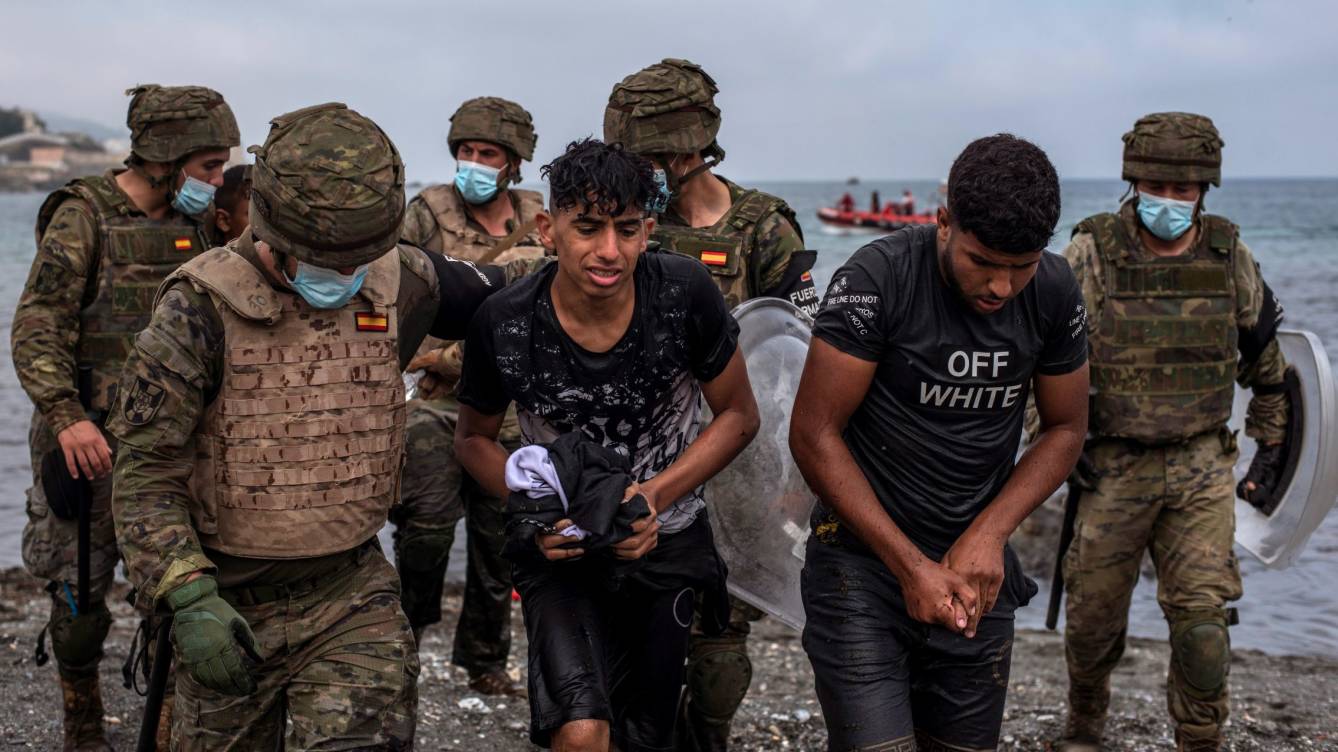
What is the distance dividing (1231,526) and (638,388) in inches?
115

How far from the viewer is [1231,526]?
5.47 m

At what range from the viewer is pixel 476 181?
20.7ft

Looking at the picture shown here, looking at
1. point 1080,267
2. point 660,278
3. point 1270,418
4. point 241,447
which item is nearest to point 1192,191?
point 1080,267

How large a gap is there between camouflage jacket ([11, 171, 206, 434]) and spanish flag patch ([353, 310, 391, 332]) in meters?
2.13

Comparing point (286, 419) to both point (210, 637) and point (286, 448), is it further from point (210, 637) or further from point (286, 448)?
point (210, 637)

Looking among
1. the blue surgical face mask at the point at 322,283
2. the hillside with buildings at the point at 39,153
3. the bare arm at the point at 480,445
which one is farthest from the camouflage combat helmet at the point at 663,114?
the hillside with buildings at the point at 39,153

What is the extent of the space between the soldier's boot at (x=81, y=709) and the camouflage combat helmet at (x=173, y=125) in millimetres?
1983

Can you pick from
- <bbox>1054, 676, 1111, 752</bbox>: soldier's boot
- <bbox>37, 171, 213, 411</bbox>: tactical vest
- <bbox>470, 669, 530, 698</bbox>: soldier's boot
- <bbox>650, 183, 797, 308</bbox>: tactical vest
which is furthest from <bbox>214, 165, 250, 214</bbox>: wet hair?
<bbox>1054, 676, 1111, 752</bbox>: soldier's boot

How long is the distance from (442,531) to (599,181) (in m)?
2.73

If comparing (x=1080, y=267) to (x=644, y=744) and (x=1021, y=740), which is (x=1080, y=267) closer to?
(x=1021, y=740)

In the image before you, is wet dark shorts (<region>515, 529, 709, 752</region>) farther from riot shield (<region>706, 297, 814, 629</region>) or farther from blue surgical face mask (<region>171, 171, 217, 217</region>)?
blue surgical face mask (<region>171, 171, 217, 217</region>)

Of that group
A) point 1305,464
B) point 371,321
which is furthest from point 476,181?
point 1305,464

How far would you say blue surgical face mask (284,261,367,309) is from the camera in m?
3.46

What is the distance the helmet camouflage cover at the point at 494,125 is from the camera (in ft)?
20.9
